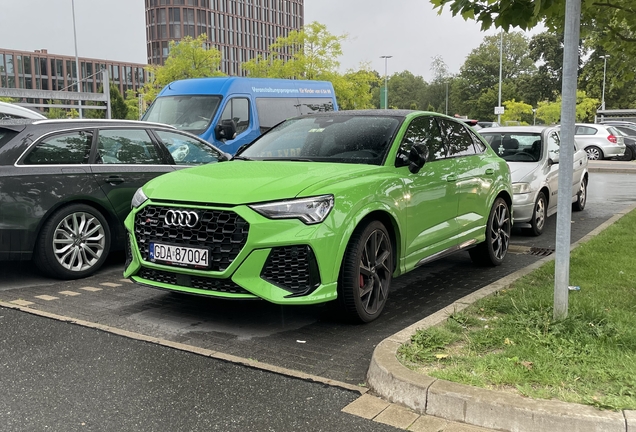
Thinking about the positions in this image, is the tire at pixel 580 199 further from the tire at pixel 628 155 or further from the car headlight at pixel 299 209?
the tire at pixel 628 155

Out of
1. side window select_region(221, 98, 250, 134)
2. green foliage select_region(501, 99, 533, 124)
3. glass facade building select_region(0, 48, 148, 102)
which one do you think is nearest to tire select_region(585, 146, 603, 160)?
side window select_region(221, 98, 250, 134)

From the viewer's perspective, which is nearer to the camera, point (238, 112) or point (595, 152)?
point (238, 112)

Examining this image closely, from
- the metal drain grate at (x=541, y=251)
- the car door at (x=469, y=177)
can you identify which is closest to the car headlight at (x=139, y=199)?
the car door at (x=469, y=177)

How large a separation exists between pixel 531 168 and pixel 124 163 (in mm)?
5766

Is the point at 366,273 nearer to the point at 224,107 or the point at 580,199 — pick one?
the point at 580,199

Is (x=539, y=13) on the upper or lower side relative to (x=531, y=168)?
upper

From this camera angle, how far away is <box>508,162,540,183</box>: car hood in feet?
29.7

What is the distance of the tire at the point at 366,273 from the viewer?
4676 mm

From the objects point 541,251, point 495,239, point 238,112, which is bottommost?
point 541,251

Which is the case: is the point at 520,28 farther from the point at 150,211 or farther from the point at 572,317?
the point at 150,211

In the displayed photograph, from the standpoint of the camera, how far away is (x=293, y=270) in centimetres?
443

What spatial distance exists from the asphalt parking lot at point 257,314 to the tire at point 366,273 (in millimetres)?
159

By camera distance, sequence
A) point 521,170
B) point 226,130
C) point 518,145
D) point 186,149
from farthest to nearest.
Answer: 1. point 226,130
2. point 518,145
3. point 521,170
4. point 186,149

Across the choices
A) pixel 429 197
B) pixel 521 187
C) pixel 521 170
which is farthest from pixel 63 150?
pixel 521 170
